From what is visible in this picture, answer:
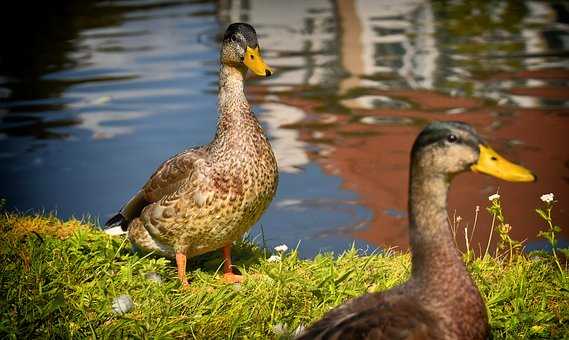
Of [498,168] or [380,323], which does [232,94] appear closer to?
[498,168]

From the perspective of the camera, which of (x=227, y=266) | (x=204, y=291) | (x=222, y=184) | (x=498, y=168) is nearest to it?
(x=498, y=168)

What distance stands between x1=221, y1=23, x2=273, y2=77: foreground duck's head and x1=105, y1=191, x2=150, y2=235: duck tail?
91 centimetres

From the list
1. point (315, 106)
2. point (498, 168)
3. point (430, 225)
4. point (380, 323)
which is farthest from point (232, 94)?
point (315, 106)

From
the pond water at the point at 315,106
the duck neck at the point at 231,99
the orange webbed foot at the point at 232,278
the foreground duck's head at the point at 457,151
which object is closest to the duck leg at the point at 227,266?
the orange webbed foot at the point at 232,278

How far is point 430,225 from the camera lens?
134 inches

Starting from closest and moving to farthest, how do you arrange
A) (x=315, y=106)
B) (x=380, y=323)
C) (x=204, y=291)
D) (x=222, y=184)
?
(x=380, y=323) → (x=204, y=291) → (x=222, y=184) → (x=315, y=106)

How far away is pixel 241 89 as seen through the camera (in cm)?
509

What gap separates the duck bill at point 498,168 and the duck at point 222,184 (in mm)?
1722

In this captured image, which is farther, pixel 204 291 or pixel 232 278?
pixel 232 278

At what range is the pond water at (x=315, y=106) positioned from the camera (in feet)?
25.5

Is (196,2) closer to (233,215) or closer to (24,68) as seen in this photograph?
(24,68)

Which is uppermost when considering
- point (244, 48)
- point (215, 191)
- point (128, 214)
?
point (244, 48)

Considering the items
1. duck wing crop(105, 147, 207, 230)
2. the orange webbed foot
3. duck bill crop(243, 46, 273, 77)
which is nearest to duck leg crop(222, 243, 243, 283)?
the orange webbed foot

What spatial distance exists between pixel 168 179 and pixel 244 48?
30.9 inches
